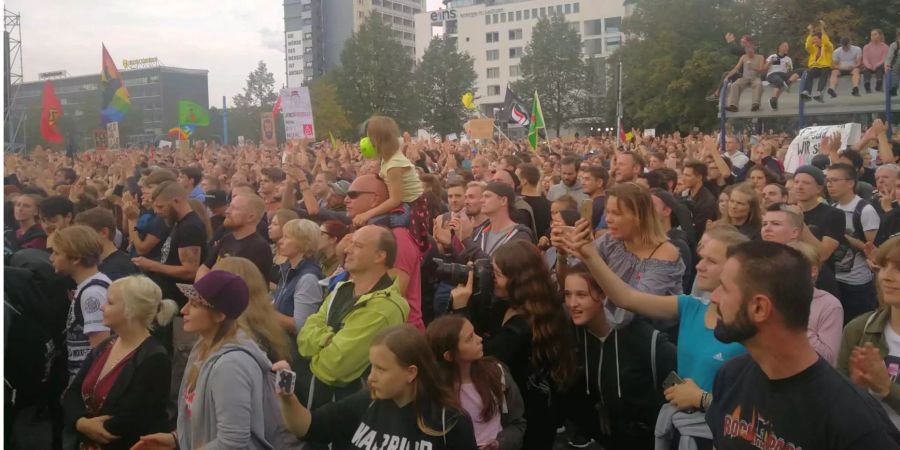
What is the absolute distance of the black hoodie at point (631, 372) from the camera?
4184 mm

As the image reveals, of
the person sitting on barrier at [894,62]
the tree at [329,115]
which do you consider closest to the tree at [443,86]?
the tree at [329,115]

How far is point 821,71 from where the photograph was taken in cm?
1452

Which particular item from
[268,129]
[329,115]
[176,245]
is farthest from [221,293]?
[329,115]

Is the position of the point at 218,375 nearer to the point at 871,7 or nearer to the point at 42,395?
the point at 42,395

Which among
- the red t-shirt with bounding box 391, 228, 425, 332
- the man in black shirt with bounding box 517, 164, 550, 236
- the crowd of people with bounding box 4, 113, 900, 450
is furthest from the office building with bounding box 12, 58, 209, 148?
the red t-shirt with bounding box 391, 228, 425, 332

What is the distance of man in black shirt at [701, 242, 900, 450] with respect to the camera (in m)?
2.28

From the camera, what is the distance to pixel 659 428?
363cm

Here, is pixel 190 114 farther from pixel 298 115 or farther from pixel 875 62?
pixel 875 62

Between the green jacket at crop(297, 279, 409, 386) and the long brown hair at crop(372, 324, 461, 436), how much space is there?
454 millimetres

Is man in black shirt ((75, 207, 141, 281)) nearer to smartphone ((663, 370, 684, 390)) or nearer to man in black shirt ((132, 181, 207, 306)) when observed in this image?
man in black shirt ((132, 181, 207, 306))

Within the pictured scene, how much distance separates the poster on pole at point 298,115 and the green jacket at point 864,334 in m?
12.3

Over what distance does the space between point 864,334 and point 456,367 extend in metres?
1.82

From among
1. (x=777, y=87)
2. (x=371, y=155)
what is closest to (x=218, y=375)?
(x=371, y=155)

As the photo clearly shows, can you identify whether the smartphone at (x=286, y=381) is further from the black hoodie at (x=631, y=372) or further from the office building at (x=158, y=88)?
the office building at (x=158, y=88)
